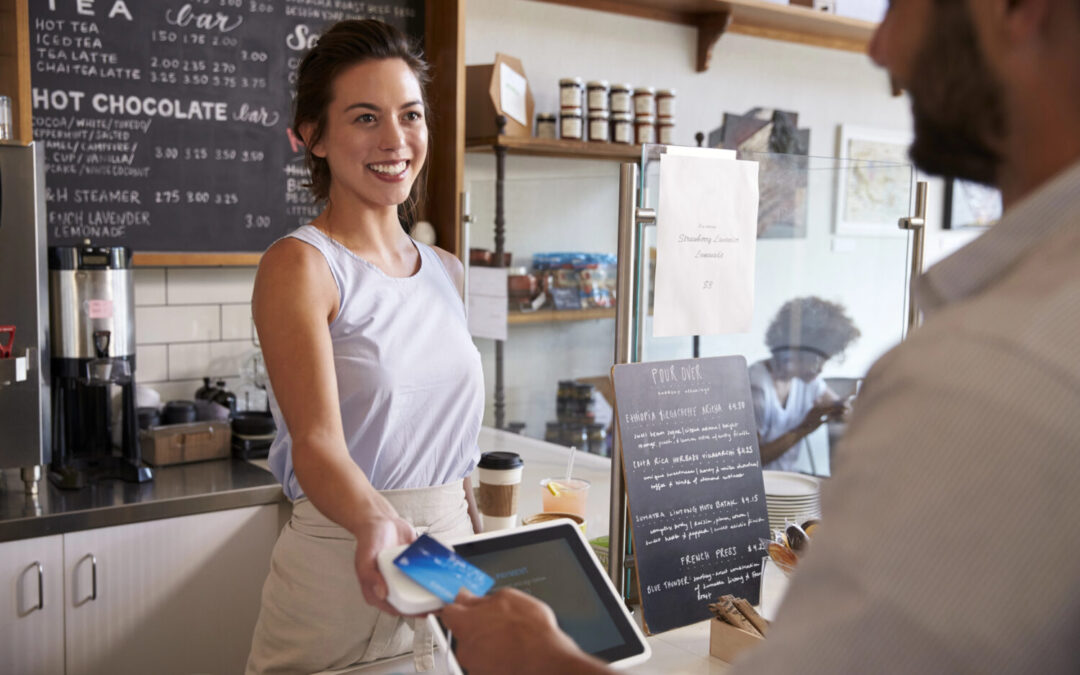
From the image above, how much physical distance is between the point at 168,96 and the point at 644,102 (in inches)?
62.2

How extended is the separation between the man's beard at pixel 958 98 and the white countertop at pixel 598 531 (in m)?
0.37

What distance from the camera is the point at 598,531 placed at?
198cm

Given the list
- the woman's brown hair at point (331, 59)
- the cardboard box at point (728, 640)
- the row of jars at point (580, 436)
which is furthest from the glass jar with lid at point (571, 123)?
the cardboard box at point (728, 640)

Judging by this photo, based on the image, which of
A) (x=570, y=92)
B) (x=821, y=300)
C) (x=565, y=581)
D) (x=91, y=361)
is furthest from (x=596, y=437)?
(x=565, y=581)

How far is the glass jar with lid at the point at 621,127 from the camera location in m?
3.41

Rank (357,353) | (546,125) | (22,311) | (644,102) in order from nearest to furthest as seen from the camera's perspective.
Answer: (357,353), (22,311), (546,125), (644,102)

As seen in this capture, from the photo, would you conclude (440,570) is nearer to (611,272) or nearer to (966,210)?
(611,272)

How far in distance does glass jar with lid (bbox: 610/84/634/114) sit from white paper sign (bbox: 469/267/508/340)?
77 cm

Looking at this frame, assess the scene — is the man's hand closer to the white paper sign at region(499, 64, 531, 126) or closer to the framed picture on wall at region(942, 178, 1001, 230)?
the white paper sign at region(499, 64, 531, 126)

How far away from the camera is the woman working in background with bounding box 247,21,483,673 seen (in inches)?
54.4

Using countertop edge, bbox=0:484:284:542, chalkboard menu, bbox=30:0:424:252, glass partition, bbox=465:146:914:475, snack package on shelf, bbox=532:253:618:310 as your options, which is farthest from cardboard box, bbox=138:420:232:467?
snack package on shelf, bbox=532:253:618:310

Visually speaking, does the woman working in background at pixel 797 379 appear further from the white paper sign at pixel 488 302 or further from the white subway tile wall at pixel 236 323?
the white subway tile wall at pixel 236 323

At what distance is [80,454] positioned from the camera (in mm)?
2434

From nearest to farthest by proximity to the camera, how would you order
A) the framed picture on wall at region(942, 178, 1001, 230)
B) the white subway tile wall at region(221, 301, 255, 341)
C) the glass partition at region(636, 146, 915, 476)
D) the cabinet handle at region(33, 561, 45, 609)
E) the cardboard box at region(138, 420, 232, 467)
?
the cabinet handle at region(33, 561, 45, 609) → the glass partition at region(636, 146, 915, 476) → the cardboard box at region(138, 420, 232, 467) → the white subway tile wall at region(221, 301, 255, 341) → the framed picture on wall at region(942, 178, 1001, 230)
